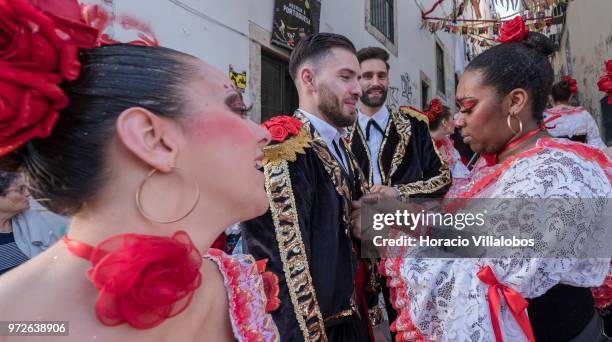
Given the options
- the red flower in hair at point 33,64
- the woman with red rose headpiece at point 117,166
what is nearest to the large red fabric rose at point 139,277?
the woman with red rose headpiece at point 117,166

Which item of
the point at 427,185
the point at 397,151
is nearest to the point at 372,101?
the point at 397,151

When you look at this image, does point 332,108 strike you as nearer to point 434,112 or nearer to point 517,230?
point 517,230

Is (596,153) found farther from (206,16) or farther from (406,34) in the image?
(406,34)

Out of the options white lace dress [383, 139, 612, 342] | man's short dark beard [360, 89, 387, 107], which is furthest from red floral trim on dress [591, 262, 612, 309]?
man's short dark beard [360, 89, 387, 107]

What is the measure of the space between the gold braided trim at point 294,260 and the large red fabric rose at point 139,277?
0.95 metres

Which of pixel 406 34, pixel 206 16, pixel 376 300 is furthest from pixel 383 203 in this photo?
pixel 406 34

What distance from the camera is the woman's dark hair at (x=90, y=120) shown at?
3.13 ft

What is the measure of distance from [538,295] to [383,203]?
92cm

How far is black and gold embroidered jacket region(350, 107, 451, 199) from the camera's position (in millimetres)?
3334

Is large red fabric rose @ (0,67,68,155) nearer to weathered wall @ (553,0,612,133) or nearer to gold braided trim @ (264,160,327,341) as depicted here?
gold braided trim @ (264,160,327,341)

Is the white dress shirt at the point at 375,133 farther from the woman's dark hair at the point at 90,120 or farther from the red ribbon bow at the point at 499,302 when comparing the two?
the woman's dark hair at the point at 90,120

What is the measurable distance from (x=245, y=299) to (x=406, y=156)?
7.89ft

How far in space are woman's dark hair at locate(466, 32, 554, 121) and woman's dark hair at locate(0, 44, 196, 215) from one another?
1445 millimetres

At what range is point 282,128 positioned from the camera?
2.11 meters
